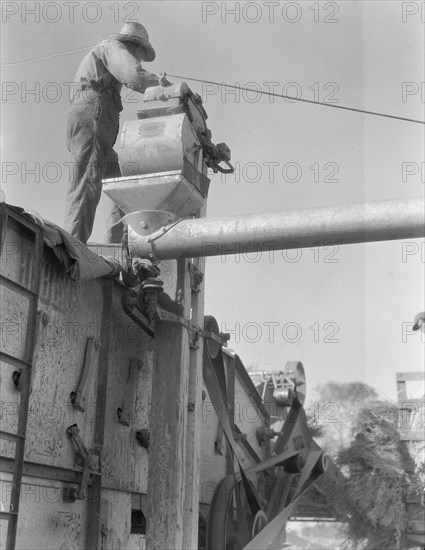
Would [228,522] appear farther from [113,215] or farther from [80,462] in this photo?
[113,215]

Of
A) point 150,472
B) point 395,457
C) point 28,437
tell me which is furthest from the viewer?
point 395,457

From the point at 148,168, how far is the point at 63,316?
41.1 inches

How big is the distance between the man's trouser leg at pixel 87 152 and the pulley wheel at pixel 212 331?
1.18 m

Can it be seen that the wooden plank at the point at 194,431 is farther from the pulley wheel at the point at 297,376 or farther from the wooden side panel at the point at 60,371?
the pulley wheel at the point at 297,376

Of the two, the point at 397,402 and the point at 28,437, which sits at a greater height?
the point at 397,402

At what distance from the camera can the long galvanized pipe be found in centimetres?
407

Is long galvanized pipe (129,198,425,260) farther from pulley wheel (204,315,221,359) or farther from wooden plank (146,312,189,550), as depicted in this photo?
pulley wheel (204,315,221,359)

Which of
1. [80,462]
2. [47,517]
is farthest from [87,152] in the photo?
[47,517]

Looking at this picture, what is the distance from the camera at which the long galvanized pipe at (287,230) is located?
4.07 m

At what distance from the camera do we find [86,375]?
4.54 metres

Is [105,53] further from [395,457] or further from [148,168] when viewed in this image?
[395,457]

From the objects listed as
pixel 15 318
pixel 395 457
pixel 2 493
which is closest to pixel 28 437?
pixel 2 493

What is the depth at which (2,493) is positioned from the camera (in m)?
3.67

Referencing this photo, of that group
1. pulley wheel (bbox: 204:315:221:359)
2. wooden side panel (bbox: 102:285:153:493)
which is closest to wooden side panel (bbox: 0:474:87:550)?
wooden side panel (bbox: 102:285:153:493)
